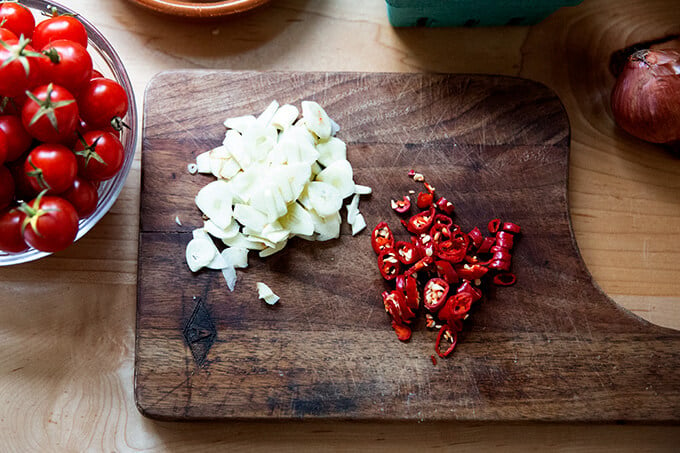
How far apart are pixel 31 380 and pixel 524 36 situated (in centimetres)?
137

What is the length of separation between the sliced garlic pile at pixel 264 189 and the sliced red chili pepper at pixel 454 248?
17 cm

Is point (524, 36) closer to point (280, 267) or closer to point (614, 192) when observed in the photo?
point (614, 192)

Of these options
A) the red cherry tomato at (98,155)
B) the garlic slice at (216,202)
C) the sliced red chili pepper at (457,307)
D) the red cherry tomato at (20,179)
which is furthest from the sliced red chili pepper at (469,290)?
the red cherry tomato at (20,179)

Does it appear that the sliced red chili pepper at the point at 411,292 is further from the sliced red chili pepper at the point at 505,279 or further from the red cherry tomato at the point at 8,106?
the red cherry tomato at the point at 8,106

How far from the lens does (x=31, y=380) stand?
3.78ft

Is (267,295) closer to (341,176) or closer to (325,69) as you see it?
(341,176)

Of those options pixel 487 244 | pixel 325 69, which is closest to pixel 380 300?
pixel 487 244

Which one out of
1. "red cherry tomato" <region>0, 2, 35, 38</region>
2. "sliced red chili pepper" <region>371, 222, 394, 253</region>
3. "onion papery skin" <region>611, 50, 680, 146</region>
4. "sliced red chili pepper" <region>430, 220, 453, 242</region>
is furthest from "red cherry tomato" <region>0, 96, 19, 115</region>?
"onion papery skin" <region>611, 50, 680, 146</region>

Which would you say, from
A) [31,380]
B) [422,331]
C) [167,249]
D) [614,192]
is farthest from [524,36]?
[31,380]

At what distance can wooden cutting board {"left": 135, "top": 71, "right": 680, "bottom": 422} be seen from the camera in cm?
110

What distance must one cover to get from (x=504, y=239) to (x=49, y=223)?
33.8 inches

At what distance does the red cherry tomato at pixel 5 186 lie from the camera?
34.8 inches

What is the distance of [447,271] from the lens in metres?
1.12

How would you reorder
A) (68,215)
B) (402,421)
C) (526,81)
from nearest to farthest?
(68,215) → (402,421) → (526,81)
